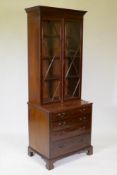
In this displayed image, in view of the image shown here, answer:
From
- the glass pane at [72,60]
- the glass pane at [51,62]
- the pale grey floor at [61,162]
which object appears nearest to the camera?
the pale grey floor at [61,162]

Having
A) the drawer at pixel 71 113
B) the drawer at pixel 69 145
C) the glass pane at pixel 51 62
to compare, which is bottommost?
the drawer at pixel 69 145

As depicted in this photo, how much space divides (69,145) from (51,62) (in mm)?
1087

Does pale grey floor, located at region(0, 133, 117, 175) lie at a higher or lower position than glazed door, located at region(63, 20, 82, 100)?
lower

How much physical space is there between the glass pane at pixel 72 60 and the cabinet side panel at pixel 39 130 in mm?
485

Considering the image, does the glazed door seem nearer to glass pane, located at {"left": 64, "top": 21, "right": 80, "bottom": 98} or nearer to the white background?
glass pane, located at {"left": 64, "top": 21, "right": 80, "bottom": 98}

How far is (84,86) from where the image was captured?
4250 millimetres

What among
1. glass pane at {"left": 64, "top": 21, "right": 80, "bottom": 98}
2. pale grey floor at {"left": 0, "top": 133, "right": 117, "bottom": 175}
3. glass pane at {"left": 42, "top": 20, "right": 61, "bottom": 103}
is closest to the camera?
pale grey floor at {"left": 0, "top": 133, "right": 117, "bottom": 175}

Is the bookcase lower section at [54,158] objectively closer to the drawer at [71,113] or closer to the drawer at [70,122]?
the drawer at [70,122]

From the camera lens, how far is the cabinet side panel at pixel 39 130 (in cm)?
308

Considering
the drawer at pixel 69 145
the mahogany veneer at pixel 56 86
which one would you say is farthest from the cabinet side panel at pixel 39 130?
the drawer at pixel 69 145

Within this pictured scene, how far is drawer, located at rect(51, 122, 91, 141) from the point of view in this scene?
310 centimetres

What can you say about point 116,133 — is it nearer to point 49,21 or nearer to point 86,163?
point 86,163

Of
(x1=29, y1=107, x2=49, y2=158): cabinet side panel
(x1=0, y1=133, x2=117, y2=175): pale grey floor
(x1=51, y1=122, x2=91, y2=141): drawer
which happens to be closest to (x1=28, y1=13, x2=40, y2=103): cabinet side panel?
(x1=29, y1=107, x2=49, y2=158): cabinet side panel

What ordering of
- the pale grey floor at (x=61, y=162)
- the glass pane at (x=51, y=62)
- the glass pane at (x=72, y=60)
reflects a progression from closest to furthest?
1. the pale grey floor at (x=61, y=162)
2. the glass pane at (x=51, y=62)
3. the glass pane at (x=72, y=60)
